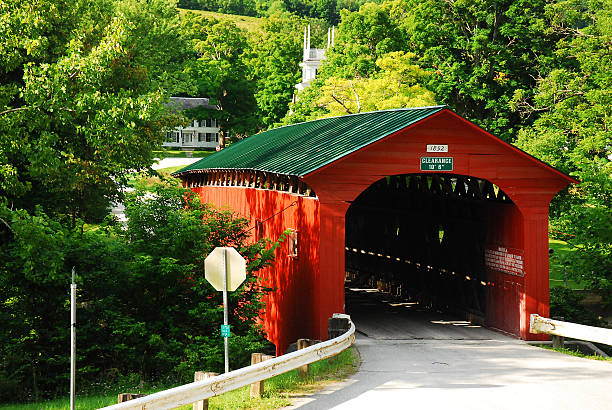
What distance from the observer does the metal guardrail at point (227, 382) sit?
7961 millimetres

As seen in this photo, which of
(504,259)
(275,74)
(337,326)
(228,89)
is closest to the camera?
(337,326)

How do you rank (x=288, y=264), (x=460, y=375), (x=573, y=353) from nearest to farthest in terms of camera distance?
(x=460, y=375)
(x=573, y=353)
(x=288, y=264)

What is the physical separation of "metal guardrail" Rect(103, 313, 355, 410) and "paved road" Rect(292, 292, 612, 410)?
0.56 m

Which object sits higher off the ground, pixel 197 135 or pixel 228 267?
pixel 197 135

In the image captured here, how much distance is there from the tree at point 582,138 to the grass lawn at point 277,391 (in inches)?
373

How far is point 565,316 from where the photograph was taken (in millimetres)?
20000

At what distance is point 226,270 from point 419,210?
12519 millimetres

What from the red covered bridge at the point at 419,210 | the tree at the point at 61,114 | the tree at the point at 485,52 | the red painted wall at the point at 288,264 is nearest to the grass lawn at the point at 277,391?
the red painted wall at the point at 288,264

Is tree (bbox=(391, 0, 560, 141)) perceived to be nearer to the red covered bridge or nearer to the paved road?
the red covered bridge

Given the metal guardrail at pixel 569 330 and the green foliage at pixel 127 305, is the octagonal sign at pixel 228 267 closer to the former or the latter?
the green foliage at pixel 127 305

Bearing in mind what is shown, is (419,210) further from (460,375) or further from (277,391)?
(277,391)

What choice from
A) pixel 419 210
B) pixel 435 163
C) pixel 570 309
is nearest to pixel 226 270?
pixel 435 163

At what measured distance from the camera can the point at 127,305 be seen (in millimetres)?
16359

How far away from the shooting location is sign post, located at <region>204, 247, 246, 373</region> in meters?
9.70
